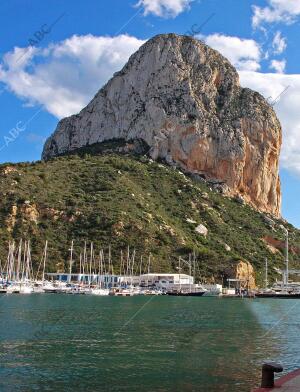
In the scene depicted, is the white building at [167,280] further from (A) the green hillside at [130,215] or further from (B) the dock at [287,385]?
(B) the dock at [287,385]

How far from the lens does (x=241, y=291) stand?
114125 mm

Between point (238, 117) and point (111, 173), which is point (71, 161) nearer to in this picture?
point (111, 173)

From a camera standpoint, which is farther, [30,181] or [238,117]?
[238,117]

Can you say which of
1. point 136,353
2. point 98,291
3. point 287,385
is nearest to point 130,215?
point 98,291

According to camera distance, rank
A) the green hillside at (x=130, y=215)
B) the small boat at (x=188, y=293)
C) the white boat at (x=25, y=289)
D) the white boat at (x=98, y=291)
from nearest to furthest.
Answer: the white boat at (x=25, y=289) → the white boat at (x=98, y=291) → the small boat at (x=188, y=293) → the green hillside at (x=130, y=215)

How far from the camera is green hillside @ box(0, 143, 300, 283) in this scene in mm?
114375

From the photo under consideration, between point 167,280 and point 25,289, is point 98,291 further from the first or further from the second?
point 167,280

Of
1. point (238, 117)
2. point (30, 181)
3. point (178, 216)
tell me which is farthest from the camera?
point (238, 117)

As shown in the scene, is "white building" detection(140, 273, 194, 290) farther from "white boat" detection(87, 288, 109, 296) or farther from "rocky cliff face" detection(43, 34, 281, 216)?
"rocky cliff face" detection(43, 34, 281, 216)

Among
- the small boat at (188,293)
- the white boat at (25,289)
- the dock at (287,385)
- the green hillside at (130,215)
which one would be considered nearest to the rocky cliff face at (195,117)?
the green hillside at (130,215)

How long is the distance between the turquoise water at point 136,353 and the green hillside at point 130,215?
6614 centimetres

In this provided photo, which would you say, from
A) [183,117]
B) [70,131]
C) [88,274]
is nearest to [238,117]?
[183,117]

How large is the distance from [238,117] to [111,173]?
46.8m

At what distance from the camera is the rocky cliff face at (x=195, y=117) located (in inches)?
6216
